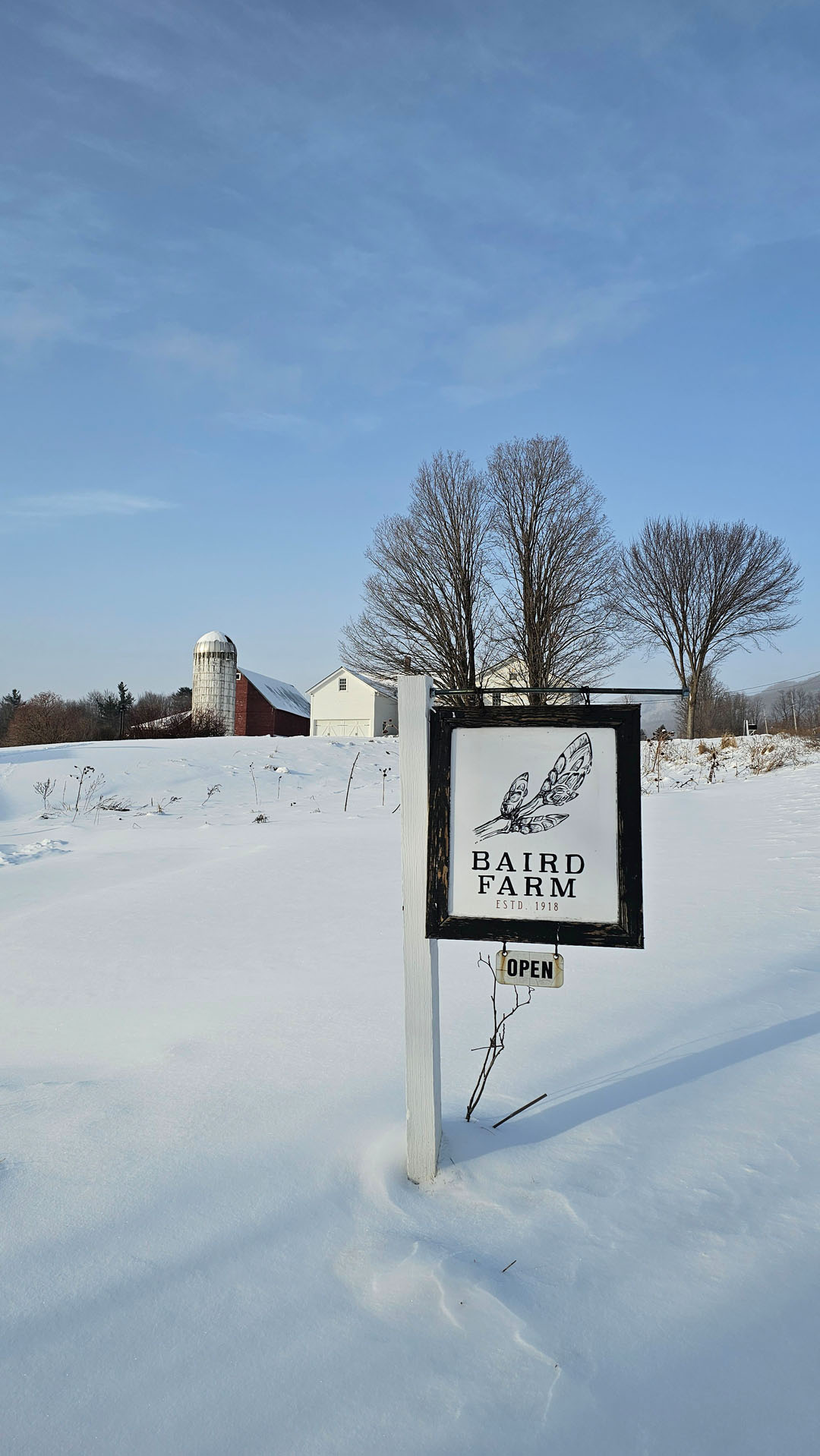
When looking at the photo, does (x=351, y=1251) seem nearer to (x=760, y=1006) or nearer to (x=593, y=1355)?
(x=593, y=1355)

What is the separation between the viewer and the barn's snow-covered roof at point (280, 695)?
3853cm

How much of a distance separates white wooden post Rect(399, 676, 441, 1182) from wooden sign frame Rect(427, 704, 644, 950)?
3 centimetres

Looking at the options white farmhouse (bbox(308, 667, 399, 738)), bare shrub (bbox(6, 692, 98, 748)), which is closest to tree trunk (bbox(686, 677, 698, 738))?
white farmhouse (bbox(308, 667, 399, 738))

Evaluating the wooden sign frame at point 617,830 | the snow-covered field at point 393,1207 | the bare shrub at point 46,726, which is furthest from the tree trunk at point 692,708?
the wooden sign frame at point 617,830

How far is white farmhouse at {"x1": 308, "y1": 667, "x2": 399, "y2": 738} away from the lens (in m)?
35.0

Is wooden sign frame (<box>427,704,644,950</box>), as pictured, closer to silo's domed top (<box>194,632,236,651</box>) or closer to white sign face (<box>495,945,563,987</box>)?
white sign face (<box>495,945,563,987</box>)

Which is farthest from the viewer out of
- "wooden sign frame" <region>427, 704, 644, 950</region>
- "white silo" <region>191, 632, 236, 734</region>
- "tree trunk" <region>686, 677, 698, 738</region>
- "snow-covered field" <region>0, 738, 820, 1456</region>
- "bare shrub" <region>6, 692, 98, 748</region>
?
"white silo" <region>191, 632, 236, 734</region>

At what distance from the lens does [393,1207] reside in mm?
1754

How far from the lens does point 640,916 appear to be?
176 cm

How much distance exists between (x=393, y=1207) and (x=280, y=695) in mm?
39874

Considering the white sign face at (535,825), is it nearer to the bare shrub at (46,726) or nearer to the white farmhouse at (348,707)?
the bare shrub at (46,726)

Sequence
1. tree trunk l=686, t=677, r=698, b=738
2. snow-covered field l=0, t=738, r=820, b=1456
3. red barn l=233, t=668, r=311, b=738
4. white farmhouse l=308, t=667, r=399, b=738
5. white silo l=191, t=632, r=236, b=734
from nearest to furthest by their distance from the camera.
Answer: snow-covered field l=0, t=738, r=820, b=1456 → tree trunk l=686, t=677, r=698, b=738 → white farmhouse l=308, t=667, r=399, b=738 → white silo l=191, t=632, r=236, b=734 → red barn l=233, t=668, r=311, b=738

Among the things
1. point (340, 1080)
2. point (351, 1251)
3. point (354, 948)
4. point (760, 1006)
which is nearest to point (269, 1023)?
point (340, 1080)

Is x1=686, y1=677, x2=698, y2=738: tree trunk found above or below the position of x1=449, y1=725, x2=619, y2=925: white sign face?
above
